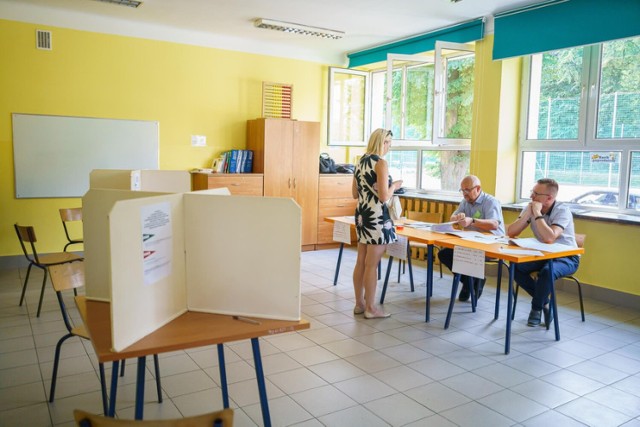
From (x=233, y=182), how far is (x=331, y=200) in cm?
155

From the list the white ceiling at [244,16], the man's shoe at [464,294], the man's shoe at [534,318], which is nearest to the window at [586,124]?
the white ceiling at [244,16]

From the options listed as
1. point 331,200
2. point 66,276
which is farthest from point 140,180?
point 331,200

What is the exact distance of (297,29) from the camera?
6.34 m

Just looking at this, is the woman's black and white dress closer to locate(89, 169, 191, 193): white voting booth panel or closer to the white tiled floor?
the white tiled floor

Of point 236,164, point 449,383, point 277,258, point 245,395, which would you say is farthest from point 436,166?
point 277,258

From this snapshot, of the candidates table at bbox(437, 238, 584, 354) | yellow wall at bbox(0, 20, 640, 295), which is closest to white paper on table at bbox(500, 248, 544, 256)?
table at bbox(437, 238, 584, 354)

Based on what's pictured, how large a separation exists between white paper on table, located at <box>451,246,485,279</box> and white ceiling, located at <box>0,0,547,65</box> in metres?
2.79

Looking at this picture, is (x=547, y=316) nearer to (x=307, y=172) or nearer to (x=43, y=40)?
(x=307, y=172)

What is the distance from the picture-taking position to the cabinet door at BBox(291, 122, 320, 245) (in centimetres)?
714

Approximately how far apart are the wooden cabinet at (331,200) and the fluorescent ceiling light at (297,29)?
6.39ft

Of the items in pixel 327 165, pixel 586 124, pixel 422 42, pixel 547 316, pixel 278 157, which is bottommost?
pixel 547 316

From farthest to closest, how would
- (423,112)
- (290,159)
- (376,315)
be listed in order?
(290,159)
(423,112)
(376,315)

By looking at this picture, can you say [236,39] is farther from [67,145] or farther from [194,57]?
[67,145]

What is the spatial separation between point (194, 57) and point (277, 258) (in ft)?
18.1
